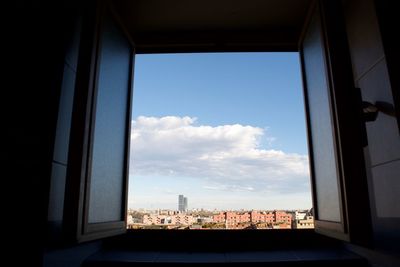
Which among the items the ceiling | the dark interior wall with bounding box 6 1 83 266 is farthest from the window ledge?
the ceiling

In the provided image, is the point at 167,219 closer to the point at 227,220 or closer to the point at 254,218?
the point at 227,220

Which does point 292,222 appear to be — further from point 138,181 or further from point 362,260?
point 138,181

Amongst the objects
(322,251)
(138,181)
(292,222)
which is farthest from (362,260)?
(138,181)

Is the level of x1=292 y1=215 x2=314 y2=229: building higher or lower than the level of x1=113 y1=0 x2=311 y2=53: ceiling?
lower

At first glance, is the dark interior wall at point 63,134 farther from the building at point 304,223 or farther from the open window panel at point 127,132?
the building at point 304,223

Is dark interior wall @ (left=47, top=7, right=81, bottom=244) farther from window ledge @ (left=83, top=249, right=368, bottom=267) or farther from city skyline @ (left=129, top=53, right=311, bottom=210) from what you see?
city skyline @ (left=129, top=53, right=311, bottom=210)

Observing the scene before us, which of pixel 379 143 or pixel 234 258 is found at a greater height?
pixel 379 143

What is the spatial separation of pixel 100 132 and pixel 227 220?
116 cm

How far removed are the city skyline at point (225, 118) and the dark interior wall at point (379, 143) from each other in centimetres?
57

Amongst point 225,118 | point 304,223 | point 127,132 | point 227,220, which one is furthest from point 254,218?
point 225,118

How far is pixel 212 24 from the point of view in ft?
7.34

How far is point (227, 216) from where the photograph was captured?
235 cm

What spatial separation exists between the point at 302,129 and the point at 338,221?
2.87 feet

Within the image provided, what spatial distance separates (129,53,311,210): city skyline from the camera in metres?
2.23
